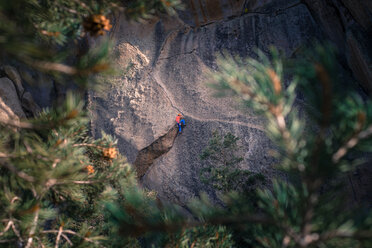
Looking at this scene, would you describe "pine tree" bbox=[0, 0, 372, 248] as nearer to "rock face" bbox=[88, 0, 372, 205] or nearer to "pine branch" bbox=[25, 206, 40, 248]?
"pine branch" bbox=[25, 206, 40, 248]

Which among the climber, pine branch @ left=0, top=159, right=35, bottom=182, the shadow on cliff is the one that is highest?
the climber

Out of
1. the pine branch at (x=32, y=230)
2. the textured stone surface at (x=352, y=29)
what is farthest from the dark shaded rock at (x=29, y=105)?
the textured stone surface at (x=352, y=29)

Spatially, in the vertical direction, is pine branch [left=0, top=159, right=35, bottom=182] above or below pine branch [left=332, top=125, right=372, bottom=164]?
below

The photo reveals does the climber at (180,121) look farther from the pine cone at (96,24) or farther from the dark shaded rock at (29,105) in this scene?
the pine cone at (96,24)

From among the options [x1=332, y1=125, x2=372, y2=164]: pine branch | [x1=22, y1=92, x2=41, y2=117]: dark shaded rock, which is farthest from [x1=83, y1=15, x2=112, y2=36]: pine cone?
[x1=22, y1=92, x2=41, y2=117]: dark shaded rock

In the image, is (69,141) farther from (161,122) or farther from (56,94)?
(56,94)

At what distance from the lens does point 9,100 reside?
2.86 m

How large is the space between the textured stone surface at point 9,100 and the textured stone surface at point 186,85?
726 mm

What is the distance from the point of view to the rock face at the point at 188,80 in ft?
7.55

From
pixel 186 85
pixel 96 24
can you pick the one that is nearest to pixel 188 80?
pixel 186 85

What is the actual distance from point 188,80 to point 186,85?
5 cm

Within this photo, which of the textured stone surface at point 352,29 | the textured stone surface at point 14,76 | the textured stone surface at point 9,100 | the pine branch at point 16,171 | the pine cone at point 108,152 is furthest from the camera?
the textured stone surface at point 14,76

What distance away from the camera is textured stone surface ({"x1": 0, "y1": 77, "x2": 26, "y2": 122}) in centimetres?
275

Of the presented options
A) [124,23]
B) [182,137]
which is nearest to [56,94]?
[124,23]
